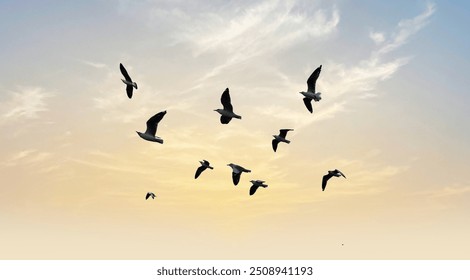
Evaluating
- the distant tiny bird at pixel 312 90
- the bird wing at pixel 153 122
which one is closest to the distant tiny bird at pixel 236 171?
the distant tiny bird at pixel 312 90

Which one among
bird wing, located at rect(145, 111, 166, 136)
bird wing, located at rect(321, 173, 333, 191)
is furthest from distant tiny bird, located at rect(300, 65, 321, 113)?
bird wing, located at rect(145, 111, 166, 136)

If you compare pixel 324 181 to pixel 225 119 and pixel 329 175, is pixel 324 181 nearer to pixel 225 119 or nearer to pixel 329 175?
pixel 329 175

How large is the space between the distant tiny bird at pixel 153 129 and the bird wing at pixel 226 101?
657cm

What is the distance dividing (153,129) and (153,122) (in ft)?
2.31

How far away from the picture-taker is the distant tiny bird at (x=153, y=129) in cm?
4856

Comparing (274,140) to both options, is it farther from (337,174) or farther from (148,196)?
(148,196)

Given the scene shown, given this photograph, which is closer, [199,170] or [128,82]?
[128,82]

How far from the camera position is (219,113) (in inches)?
2076

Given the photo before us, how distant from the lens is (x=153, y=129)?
49.2m

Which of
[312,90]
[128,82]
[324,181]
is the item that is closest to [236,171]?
[312,90]

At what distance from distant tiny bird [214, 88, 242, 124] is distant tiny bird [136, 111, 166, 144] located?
658cm

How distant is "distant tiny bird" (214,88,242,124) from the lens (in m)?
51.8

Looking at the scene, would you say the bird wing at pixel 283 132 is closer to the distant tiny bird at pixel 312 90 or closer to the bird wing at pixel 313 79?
the distant tiny bird at pixel 312 90
